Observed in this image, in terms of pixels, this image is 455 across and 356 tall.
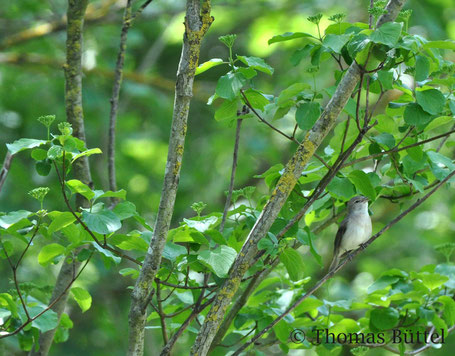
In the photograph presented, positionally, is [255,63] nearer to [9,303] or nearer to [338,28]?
[338,28]

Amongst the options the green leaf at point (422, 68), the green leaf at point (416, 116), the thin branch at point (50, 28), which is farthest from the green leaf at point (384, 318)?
the thin branch at point (50, 28)

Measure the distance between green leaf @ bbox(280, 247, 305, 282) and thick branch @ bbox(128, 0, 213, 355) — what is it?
57 centimetres

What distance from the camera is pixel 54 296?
3.12m

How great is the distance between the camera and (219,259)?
2395 millimetres

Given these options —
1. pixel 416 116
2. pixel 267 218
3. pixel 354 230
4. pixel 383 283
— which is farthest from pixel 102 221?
pixel 354 230

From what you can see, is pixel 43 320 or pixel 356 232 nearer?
pixel 43 320

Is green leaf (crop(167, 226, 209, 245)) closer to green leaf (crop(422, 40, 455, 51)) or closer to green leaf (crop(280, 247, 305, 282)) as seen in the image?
green leaf (crop(280, 247, 305, 282))

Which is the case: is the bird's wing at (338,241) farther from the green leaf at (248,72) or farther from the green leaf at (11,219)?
the green leaf at (11,219)

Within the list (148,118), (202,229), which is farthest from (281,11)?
(202,229)

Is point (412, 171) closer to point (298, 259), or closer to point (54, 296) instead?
point (298, 259)

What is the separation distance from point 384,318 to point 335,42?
4.79ft

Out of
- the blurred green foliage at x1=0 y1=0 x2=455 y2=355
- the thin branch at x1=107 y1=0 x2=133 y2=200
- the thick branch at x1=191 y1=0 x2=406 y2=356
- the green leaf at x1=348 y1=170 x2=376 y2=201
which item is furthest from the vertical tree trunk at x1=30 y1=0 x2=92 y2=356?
the blurred green foliage at x1=0 y1=0 x2=455 y2=355

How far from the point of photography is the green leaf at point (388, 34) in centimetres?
215

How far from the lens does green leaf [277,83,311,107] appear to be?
8.32ft
